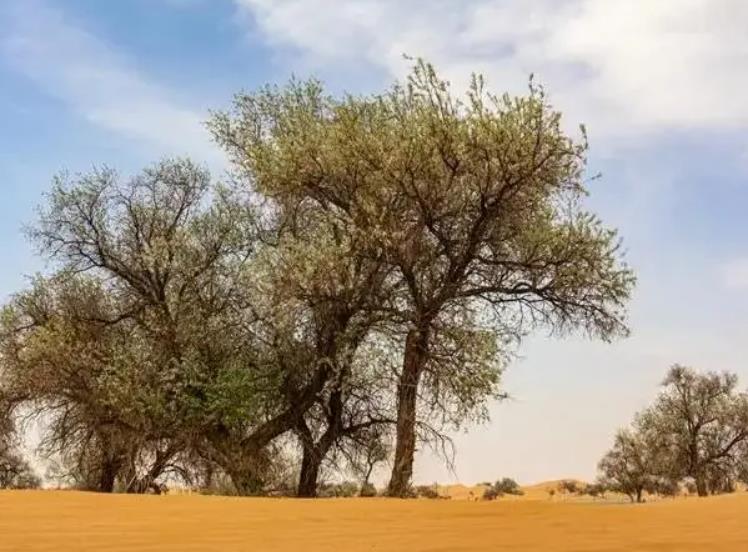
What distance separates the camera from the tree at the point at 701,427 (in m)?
40.9

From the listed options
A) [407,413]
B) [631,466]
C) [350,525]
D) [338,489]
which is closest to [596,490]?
[631,466]

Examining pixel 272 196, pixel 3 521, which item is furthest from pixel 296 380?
pixel 3 521

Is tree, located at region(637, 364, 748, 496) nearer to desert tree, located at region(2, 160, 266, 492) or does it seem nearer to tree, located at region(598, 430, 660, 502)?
tree, located at region(598, 430, 660, 502)

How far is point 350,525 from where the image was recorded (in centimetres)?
840

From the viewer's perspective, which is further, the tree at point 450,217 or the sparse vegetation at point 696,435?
the sparse vegetation at point 696,435

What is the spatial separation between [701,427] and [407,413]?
26526 millimetres

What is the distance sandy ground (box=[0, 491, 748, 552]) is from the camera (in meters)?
6.91

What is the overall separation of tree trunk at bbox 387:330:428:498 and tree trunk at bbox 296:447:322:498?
11.4ft

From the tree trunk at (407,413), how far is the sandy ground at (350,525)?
27.6 feet

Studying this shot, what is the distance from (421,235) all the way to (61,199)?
36.2 feet

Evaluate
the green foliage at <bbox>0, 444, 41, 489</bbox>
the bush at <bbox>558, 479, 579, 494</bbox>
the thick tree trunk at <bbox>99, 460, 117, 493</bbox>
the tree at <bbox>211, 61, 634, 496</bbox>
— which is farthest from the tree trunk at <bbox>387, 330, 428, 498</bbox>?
the bush at <bbox>558, 479, 579, 494</bbox>

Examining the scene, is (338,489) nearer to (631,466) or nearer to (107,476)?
(107,476)

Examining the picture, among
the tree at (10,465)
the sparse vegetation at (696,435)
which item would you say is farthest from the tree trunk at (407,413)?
the sparse vegetation at (696,435)

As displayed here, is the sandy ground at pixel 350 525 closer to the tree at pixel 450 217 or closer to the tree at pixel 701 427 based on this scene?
the tree at pixel 450 217
